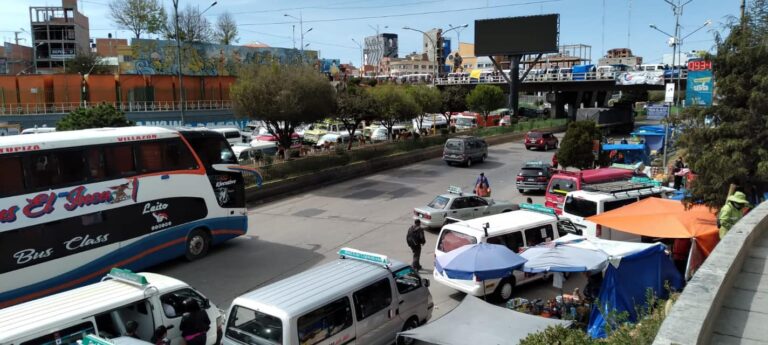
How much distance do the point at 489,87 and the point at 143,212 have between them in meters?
42.7

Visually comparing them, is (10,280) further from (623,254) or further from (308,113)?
(308,113)

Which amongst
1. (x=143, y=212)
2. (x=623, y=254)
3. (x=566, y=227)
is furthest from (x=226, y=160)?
(x=623, y=254)

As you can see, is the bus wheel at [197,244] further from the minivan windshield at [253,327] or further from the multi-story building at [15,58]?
the multi-story building at [15,58]

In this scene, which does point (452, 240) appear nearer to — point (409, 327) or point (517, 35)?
point (409, 327)

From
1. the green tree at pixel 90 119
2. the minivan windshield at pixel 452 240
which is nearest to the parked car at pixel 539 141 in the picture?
the green tree at pixel 90 119

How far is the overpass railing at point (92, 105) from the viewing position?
51.5 meters

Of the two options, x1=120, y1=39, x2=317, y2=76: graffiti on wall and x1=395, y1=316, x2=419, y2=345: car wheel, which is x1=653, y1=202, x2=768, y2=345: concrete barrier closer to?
x1=395, y1=316, x2=419, y2=345: car wheel

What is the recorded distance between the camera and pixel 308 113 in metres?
26.0

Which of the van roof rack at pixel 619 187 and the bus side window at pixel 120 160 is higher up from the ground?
the bus side window at pixel 120 160

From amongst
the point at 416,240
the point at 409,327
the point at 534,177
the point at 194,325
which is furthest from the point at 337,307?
the point at 534,177

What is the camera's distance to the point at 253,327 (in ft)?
25.2

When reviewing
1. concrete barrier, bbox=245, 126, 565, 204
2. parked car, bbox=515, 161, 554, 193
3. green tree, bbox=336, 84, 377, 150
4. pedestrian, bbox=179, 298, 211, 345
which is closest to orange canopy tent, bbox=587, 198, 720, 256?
pedestrian, bbox=179, 298, 211, 345

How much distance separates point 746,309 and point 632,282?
4.08 m

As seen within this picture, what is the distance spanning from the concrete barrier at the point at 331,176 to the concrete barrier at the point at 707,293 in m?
18.0
